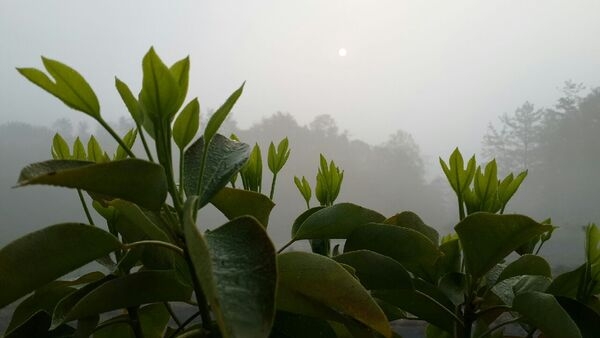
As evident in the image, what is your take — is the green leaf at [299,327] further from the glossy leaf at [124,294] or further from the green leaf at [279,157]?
the green leaf at [279,157]

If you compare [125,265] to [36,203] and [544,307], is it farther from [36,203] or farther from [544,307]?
[36,203]

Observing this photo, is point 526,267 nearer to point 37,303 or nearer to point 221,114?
point 221,114

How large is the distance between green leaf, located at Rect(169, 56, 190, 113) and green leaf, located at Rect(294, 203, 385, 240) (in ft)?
0.45

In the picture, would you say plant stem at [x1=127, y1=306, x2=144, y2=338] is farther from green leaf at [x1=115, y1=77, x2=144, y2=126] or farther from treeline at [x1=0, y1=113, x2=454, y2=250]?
treeline at [x1=0, y1=113, x2=454, y2=250]

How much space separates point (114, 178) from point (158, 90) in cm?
6

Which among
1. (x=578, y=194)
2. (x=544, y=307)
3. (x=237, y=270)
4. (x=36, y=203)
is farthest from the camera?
(x=578, y=194)

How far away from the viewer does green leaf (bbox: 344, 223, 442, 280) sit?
1.16 ft

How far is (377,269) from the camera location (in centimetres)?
35

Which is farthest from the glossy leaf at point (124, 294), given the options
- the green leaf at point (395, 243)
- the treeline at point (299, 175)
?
the treeline at point (299, 175)

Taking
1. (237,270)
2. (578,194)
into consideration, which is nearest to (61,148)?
(237,270)

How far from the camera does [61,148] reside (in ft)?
1.36

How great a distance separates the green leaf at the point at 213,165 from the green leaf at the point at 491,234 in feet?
0.55

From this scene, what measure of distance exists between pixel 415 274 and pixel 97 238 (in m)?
0.30

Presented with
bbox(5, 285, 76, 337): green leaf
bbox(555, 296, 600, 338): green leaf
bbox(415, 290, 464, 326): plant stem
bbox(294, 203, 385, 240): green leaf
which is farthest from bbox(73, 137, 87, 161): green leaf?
bbox(555, 296, 600, 338): green leaf
